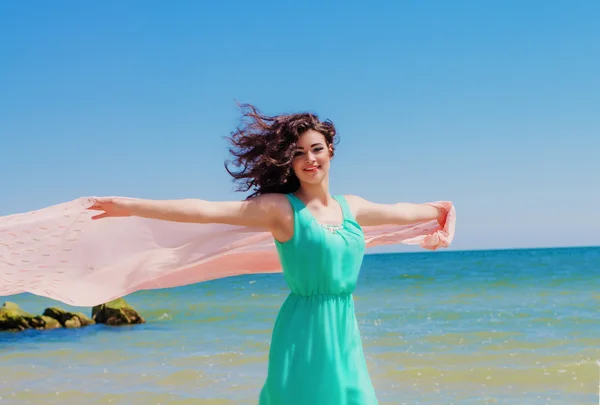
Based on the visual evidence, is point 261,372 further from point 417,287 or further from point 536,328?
point 417,287

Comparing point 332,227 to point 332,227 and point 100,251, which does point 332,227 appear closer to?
point 332,227

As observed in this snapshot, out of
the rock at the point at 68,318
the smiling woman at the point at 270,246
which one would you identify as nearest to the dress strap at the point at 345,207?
the smiling woman at the point at 270,246

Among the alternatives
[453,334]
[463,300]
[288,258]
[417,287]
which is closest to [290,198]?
[288,258]

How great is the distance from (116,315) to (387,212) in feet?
40.3

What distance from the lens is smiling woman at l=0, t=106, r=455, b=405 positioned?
351 centimetres

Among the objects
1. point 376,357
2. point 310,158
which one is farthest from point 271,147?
point 376,357

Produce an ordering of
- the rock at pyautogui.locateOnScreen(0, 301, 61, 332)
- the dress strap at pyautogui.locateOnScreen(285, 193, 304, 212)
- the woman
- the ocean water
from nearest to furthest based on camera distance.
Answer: the woman, the dress strap at pyautogui.locateOnScreen(285, 193, 304, 212), the ocean water, the rock at pyautogui.locateOnScreen(0, 301, 61, 332)

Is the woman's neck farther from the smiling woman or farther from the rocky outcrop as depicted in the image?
the rocky outcrop

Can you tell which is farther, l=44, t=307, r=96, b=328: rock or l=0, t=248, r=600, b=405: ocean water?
l=44, t=307, r=96, b=328: rock

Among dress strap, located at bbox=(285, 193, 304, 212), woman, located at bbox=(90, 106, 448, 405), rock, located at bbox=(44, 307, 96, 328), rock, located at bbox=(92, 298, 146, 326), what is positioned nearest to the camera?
woman, located at bbox=(90, 106, 448, 405)

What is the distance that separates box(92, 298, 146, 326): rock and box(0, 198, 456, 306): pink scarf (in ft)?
37.6

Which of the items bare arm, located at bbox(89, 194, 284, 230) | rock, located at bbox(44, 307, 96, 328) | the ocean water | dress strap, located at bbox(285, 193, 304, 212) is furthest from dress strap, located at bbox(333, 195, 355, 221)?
rock, located at bbox(44, 307, 96, 328)

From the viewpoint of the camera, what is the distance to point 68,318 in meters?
15.4

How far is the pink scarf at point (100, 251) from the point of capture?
4020 mm
